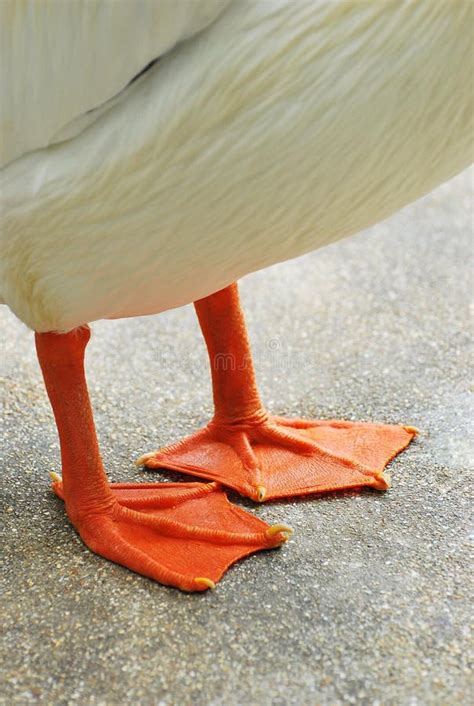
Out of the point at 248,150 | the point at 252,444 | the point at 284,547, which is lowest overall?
the point at 284,547

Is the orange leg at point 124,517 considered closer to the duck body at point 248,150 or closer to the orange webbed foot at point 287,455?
the orange webbed foot at point 287,455

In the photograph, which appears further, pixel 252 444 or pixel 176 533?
pixel 252 444

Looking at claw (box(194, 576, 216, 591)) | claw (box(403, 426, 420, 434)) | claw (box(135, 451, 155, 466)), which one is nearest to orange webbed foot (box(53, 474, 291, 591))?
claw (box(194, 576, 216, 591))

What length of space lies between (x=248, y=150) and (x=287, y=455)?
636 millimetres

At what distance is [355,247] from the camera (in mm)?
2383

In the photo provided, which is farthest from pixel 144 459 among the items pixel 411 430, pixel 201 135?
pixel 201 135

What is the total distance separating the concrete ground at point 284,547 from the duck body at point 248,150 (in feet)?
1.32

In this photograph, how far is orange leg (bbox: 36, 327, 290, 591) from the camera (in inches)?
48.6

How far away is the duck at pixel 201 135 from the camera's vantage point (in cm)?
94

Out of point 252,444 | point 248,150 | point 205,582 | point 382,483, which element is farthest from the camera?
point 252,444

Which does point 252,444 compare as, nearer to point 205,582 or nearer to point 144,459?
point 144,459

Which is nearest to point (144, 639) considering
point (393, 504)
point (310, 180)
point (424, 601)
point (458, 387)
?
point (424, 601)

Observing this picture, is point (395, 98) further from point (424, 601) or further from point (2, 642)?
point (2, 642)

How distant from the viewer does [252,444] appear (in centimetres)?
→ 151
